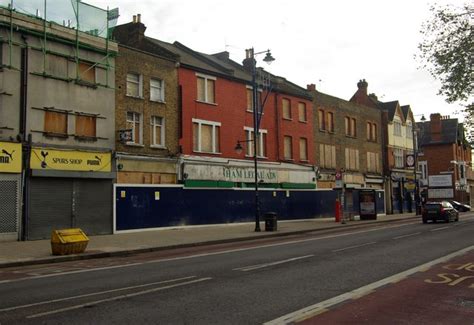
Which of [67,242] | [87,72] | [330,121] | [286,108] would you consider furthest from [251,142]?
[67,242]

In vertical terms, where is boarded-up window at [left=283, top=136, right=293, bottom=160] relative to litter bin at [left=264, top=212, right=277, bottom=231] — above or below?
above

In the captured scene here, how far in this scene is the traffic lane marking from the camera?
7.10 meters

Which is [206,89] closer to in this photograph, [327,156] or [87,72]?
[87,72]

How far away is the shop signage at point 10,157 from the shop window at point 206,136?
11331 millimetres

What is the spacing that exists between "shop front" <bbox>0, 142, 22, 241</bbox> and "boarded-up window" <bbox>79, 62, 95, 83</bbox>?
16.6 feet

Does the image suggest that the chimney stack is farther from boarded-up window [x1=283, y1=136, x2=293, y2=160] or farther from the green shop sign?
the green shop sign

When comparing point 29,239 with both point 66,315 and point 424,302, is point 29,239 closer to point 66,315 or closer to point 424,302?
point 66,315

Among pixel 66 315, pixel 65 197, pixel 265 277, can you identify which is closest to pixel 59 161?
pixel 65 197

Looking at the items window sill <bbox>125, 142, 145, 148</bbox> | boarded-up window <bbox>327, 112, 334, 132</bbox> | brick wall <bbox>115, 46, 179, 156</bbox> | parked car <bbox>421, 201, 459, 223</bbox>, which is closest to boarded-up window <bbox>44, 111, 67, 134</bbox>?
brick wall <bbox>115, 46, 179, 156</bbox>

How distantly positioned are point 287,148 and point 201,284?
2933 centimetres

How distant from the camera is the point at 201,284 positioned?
10.2 m

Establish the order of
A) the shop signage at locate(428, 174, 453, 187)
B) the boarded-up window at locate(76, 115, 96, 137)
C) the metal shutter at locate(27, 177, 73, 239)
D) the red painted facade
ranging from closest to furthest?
1. the metal shutter at locate(27, 177, 73, 239)
2. the boarded-up window at locate(76, 115, 96, 137)
3. the red painted facade
4. the shop signage at locate(428, 174, 453, 187)

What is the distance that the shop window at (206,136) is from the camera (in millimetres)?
31391

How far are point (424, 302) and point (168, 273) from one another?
233 inches
